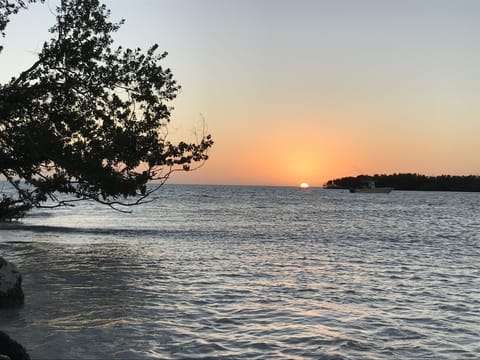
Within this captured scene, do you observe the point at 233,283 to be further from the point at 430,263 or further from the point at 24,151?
the point at 430,263

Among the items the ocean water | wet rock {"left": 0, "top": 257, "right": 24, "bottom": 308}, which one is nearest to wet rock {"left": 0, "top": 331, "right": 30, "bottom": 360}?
the ocean water

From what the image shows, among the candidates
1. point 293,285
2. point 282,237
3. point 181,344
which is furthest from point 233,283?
point 282,237

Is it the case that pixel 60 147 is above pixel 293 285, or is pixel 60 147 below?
above

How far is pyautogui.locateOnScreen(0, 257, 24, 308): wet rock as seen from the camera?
11.7 m

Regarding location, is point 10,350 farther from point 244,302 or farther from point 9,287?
point 244,302

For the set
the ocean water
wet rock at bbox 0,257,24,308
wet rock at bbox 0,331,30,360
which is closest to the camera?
wet rock at bbox 0,331,30,360

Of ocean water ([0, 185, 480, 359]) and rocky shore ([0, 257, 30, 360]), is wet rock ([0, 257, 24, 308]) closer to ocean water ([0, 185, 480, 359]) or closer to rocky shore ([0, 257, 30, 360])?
rocky shore ([0, 257, 30, 360])

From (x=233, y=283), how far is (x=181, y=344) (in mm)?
6709

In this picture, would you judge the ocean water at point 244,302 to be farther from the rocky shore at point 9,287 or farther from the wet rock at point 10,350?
the wet rock at point 10,350

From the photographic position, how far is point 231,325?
1086 centimetres

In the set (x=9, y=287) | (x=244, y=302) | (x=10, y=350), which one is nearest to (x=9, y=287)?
(x=9, y=287)

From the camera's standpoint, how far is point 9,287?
38.9 ft

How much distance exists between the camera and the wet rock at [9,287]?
38.5ft

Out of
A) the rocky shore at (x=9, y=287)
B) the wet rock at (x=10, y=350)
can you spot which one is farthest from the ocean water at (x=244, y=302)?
the wet rock at (x=10, y=350)
